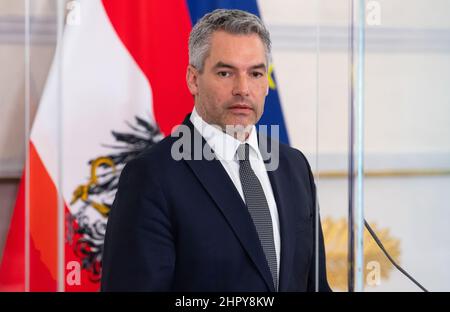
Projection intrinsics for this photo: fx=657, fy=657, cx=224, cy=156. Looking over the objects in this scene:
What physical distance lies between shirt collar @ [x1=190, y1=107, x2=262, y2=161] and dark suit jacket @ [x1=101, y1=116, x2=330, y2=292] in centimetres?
3

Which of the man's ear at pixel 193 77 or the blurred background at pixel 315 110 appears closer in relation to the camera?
the man's ear at pixel 193 77

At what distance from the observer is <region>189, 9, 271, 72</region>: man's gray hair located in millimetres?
764

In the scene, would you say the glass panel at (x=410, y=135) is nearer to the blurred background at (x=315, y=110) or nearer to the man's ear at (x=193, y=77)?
the blurred background at (x=315, y=110)

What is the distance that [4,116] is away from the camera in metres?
1.31

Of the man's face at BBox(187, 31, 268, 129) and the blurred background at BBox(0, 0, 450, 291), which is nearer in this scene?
the man's face at BBox(187, 31, 268, 129)

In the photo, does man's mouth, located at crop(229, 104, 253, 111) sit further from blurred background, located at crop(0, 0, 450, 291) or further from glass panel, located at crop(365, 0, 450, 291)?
glass panel, located at crop(365, 0, 450, 291)

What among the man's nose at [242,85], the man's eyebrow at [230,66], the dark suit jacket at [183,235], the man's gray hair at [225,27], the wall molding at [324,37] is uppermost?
the wall molding at [324,37]

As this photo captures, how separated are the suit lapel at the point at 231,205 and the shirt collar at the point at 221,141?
24 millimetres

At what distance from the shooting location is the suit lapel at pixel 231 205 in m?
0.75

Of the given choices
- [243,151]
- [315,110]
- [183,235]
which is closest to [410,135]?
[315,110]

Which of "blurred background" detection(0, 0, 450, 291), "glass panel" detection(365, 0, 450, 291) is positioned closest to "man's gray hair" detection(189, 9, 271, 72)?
"blurred background" detection(0, 0, 450, 291)

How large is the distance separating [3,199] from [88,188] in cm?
17

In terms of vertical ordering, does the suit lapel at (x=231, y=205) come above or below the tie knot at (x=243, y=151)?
below

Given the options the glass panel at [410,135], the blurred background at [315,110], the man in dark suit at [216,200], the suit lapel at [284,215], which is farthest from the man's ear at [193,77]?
the glass panel at [410,135]
